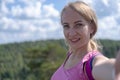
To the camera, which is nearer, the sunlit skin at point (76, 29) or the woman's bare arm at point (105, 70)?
the woman's bare arm at point (105, 70)

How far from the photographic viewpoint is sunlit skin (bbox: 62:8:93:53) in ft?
7.17

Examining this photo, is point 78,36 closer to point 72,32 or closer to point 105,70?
point 72,32

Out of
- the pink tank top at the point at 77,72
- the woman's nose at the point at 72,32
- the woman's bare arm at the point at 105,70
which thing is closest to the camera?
the woman's bare arm at the point at 105,70

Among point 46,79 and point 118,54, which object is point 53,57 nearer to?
point 46,79

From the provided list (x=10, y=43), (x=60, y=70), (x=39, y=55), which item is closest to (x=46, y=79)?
(x=39, y=55)

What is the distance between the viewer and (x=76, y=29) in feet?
7.23

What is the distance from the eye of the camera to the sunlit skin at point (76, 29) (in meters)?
2.19

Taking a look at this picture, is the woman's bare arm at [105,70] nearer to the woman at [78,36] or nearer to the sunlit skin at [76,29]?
the woman at [78,36]

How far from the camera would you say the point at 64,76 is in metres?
2.24

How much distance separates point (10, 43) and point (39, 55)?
275 feet

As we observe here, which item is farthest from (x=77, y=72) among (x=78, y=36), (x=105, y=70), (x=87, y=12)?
(x=105, y=70)

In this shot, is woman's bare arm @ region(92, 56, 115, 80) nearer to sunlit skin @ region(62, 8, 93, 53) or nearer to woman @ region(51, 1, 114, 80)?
woman @ region(51, 1, 114, 80)

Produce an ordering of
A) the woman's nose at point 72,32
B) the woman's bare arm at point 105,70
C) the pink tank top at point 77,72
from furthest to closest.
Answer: the woman's nose at point 72,32 < the pink tank top at point 77,72 < the woman's bare arm at point 105,70

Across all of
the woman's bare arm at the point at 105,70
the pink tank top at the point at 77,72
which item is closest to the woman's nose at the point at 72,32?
the pink tank top at the point at 77,72
